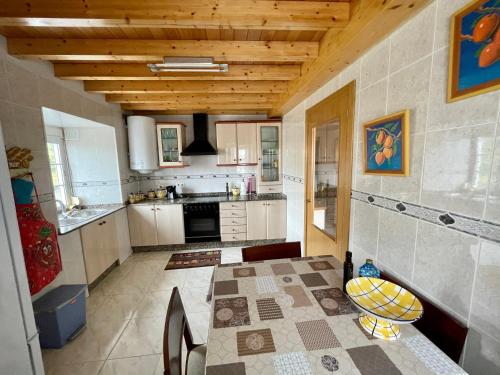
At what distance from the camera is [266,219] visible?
3463 mm

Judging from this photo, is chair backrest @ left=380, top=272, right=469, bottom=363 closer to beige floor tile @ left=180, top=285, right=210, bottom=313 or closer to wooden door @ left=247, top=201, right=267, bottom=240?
beige floor tile @ left=180, top=285, right=210, bottom=313

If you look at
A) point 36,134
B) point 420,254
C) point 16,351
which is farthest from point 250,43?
point 16,351

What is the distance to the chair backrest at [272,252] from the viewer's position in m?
1.57

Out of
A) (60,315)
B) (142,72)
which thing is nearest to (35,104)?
(142,72)

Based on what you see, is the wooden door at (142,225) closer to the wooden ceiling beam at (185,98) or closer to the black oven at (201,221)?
the black oven at (201,221)

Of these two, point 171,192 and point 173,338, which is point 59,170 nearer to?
point 171,192

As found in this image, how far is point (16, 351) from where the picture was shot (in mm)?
996

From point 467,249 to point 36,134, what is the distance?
2.90 meters

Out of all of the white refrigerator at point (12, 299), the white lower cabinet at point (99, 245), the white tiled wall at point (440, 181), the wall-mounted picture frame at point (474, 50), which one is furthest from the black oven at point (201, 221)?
the wall-mounted picture frame at point (474, 50)

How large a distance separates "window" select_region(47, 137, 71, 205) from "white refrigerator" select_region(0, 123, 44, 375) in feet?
7.26

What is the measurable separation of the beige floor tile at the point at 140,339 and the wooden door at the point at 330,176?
164 centimetres

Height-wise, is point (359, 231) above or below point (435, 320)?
above

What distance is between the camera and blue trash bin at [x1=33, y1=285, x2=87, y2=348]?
1612mm

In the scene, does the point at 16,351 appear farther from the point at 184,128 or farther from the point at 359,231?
the point at 184,128
